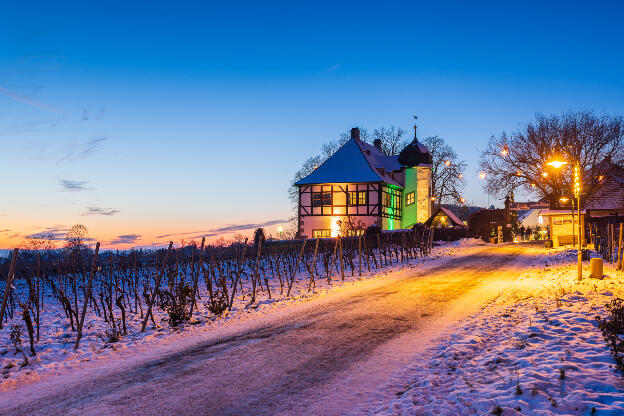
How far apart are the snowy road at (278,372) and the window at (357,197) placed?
29167 millimetres

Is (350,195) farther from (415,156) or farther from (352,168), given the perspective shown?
(415,156)

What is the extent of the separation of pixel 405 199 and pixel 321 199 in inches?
410

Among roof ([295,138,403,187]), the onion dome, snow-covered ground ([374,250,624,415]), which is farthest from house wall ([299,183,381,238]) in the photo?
snow-covered ground ([374,250,624,415])

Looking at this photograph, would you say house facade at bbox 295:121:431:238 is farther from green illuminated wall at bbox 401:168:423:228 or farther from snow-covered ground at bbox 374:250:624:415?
snow-covered ground at bbox 374:250:624:415

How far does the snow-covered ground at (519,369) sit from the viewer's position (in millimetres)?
4762

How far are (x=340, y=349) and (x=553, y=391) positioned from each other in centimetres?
329

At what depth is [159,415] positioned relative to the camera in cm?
482

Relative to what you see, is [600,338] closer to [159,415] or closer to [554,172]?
[159,415]

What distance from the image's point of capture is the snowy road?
510 centimetres

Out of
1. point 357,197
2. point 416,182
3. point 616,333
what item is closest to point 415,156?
point 416,182

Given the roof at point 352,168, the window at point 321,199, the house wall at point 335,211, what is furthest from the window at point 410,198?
the window at point 321,199

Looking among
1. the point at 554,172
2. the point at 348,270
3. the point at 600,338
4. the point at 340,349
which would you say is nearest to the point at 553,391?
the point at 600,338

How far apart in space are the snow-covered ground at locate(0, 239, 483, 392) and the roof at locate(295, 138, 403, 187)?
2638 centimetres

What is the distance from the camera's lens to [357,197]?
4025 centimetres
